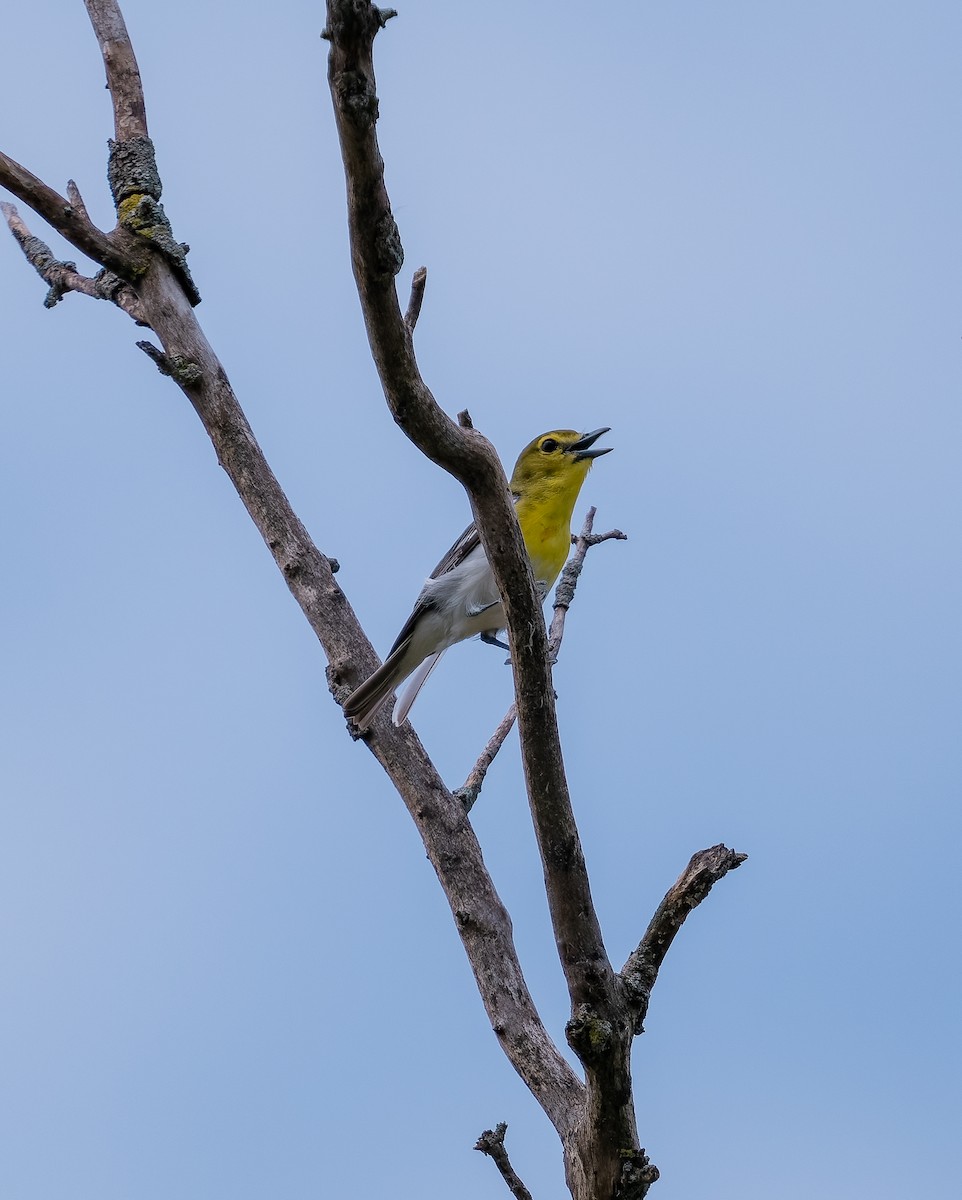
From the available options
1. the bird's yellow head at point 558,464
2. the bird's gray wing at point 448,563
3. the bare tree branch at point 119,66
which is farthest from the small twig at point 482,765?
the bare tree branch at point 119,66

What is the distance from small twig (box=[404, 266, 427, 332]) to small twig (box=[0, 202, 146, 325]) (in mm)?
3105

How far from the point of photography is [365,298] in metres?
3.65

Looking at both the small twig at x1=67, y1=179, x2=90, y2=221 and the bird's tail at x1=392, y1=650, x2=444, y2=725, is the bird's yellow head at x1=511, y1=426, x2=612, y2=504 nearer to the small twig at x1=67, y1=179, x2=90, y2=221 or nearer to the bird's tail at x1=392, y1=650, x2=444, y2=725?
the bird's tail at x1=392, y1=650, x2=444, y2=725

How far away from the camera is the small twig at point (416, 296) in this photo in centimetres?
383

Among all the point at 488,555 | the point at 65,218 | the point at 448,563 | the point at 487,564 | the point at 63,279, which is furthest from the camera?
the point at 448,563

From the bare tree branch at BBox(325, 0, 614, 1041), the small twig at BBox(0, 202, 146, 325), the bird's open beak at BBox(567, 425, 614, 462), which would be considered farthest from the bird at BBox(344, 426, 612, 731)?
the bare tree branch at BBox(325, 0, 614, 1041)

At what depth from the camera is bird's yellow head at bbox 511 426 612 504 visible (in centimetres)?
835

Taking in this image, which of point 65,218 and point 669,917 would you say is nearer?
point 669,917

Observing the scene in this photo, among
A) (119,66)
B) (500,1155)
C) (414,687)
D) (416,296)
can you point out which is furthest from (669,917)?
(119,66)

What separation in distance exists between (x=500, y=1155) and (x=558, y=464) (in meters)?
4.87

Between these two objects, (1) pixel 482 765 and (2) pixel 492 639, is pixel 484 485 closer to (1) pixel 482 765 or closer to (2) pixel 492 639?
(1) pixel 482 765

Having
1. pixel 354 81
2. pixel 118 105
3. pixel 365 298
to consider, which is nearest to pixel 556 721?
pixel 365 298

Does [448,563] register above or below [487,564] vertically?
above

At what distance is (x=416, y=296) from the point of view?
3.85m
